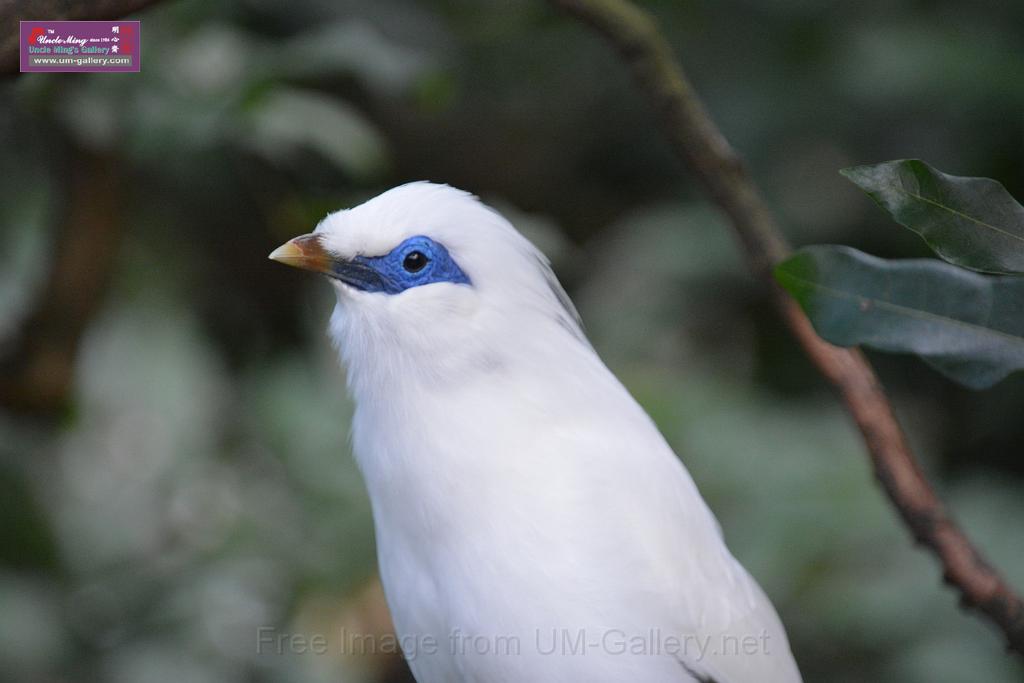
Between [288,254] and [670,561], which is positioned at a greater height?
[288,254]

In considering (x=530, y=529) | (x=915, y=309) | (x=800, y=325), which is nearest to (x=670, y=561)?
(x=530, y=529)

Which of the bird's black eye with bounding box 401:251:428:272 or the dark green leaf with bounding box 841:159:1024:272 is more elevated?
the dark green leaf with bounding box 841:159:1024:272

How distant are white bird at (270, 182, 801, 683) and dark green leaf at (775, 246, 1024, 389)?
0.70 meters

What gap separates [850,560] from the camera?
3482 mm

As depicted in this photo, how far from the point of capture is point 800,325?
7.38 ft

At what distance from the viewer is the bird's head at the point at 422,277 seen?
200 centimetres

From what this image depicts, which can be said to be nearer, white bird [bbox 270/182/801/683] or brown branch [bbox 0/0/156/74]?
brown branch [bbox 0/0/156/74]

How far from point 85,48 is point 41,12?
0.99m

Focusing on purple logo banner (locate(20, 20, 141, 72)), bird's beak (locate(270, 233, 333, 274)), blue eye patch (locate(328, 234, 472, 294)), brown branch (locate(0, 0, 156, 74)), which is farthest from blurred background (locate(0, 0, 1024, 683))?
brown branch (locate(0, 0, 156, 74))

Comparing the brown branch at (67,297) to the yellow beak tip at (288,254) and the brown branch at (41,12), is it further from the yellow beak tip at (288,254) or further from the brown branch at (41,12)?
the brown branch at (41,12)

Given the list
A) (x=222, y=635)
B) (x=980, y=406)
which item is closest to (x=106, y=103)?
(x=222, y=635)

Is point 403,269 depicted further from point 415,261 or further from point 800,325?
point 800,325

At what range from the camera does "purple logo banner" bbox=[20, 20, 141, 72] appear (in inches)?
81.4

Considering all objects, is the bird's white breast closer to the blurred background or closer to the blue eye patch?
the blue eye patch
